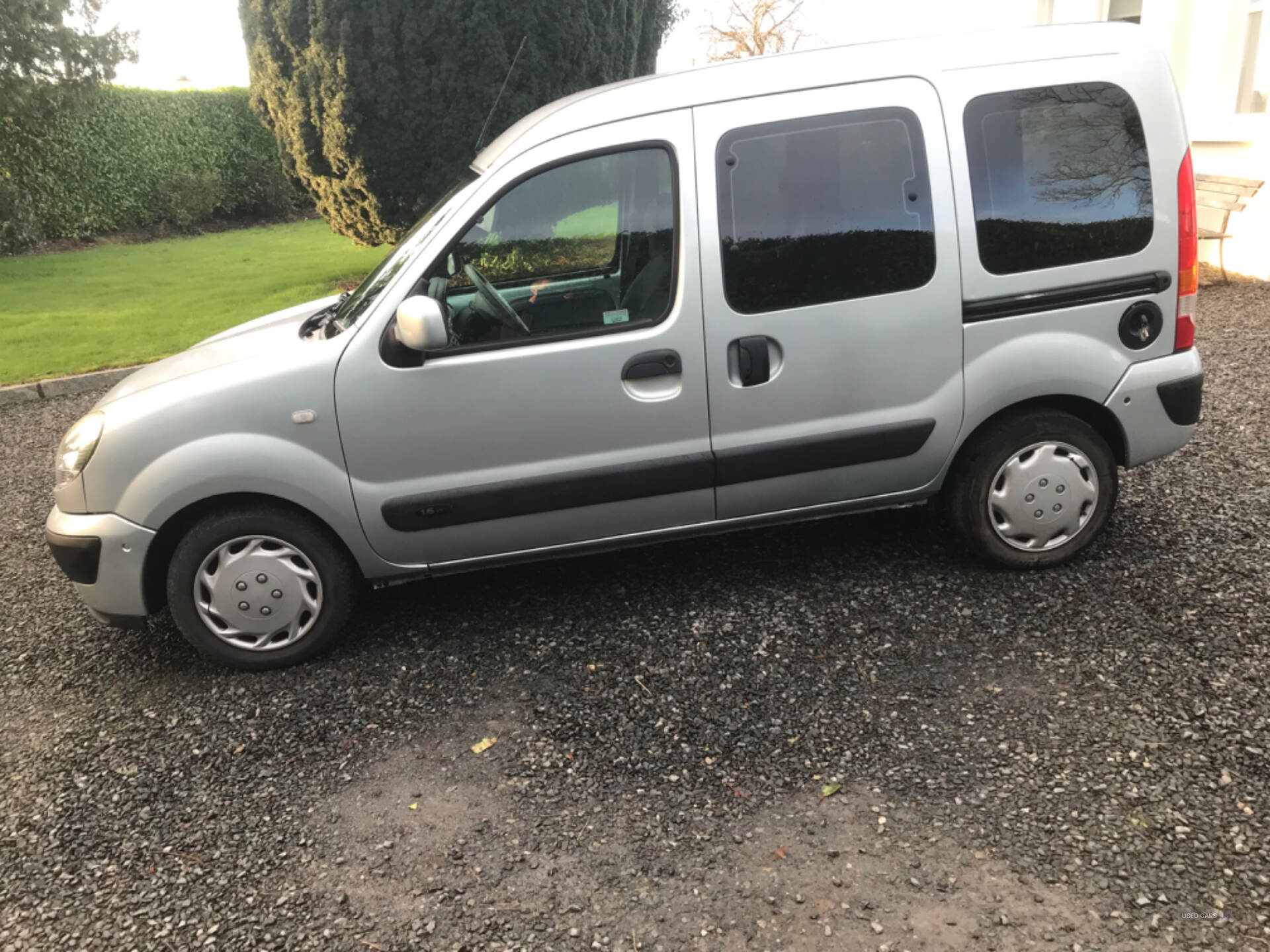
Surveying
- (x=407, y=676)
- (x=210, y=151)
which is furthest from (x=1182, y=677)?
(x=210, y=151)

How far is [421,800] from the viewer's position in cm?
295

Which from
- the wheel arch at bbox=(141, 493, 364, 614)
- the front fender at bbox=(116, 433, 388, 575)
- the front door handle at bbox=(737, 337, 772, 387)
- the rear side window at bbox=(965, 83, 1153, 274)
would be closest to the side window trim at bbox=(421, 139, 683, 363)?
the front door handle at bbox=(737, 337, 772, 387)

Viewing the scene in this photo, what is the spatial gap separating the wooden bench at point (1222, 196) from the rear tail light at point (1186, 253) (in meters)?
5.97

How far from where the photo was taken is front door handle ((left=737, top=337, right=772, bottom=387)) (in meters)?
3.58

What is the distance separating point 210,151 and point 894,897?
2348 centimetres

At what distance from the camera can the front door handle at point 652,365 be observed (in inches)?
139

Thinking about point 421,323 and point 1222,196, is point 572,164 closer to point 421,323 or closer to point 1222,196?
point 421,323

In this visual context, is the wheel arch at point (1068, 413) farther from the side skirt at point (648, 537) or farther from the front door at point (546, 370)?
the front door at point (546, 370)

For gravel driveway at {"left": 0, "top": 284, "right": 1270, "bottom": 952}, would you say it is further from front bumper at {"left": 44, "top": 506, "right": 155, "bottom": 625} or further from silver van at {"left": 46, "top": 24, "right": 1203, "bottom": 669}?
silver van at {"left": 46, "top": 24, "right": 1203, "bottom": 669}

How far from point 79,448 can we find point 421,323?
1.43 m

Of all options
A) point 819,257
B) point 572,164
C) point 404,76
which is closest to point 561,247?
point 572,164

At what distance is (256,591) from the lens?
3658 mm

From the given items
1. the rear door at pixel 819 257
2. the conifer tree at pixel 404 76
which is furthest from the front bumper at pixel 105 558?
the conifer tree at pixel 404 76

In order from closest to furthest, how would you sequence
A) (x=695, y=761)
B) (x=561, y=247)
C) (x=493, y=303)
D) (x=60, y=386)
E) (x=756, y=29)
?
(x=695, y=761)
(x=493, y=303)
(x=561, y=247)
(x=60, y=386)
(x=756, y=29)
